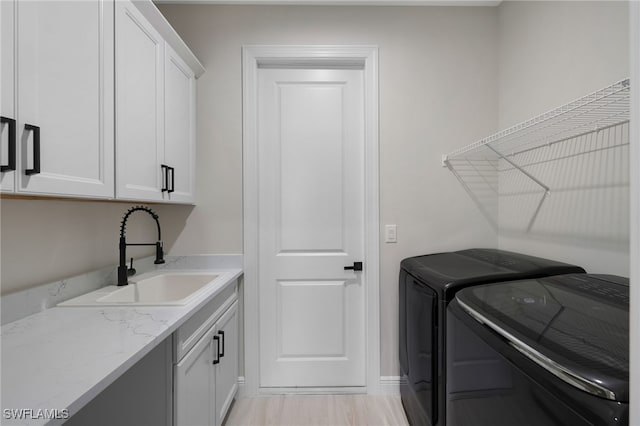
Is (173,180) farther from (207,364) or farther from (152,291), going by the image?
(207,364)

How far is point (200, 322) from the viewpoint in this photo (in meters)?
1.39

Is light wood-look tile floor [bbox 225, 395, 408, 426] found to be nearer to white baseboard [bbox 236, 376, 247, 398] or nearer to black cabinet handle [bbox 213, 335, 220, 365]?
white baseboard [bbox 236, 376, 247, 398]

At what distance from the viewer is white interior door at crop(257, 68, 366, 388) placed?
6.93ft

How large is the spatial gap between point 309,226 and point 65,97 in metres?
1.44

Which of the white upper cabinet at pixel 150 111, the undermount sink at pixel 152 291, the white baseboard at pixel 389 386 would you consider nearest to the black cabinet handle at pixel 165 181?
the white upper cabinet at pixel 150 111

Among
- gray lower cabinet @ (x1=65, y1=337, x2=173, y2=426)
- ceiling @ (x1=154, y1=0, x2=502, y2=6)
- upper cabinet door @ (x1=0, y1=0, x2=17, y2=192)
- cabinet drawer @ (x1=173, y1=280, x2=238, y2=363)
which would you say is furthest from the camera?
ceiling @ (x1=154, y1=0, x2=502, y2=6)

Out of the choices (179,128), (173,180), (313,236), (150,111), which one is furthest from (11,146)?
(313,236)

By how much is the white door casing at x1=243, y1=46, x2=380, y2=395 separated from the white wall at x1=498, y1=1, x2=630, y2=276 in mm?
950

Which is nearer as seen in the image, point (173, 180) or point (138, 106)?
point (138, 106)

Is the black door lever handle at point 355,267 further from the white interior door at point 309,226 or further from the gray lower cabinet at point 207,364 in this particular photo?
the gray lower cabinet at point 207,364

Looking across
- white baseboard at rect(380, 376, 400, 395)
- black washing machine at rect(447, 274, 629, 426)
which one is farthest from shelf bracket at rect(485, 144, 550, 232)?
white baseboard at rect(380, 376, 400, 395)

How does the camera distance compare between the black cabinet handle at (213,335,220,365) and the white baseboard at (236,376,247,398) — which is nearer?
the black cabinet handle at (213,335,220,365)

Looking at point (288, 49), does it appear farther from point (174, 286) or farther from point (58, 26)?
point (174, 286)

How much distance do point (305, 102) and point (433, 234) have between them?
1.29m
